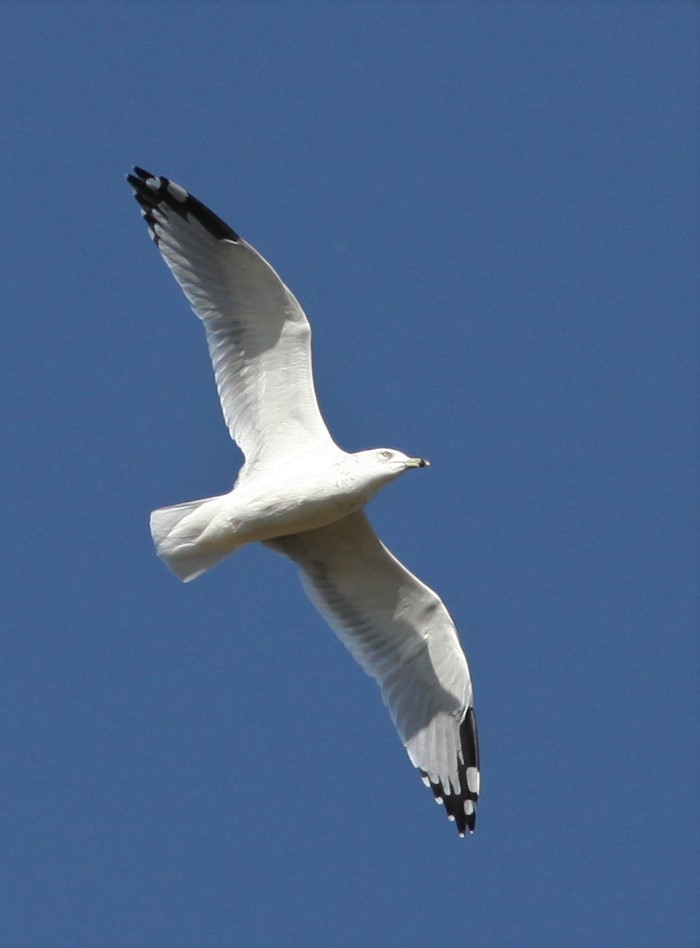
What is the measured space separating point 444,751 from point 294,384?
288cm

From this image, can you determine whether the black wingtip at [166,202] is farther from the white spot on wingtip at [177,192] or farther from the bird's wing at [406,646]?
the bird's wing at [406,646]

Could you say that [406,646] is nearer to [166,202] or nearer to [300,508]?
[300,508]

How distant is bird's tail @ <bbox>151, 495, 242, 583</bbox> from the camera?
1193 cm

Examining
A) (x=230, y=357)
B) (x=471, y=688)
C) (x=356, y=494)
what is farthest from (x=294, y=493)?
(x=471, y=688)

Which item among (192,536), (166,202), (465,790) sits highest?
(166,202)

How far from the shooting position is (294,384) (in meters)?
12.2

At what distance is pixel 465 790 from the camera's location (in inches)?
509

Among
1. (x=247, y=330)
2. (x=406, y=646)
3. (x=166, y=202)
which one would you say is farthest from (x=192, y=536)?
(x=166, y=202)

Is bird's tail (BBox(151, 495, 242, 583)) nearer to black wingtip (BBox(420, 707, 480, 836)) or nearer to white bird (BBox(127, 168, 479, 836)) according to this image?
white bird (BBox(127, 168, 479, 836))

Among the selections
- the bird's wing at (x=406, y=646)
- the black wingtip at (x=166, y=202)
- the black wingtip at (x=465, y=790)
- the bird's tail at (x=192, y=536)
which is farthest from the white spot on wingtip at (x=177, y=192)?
the black wingtip at (x=465, y=790)

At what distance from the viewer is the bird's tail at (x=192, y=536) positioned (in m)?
11.9

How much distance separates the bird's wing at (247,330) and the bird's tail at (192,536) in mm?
525

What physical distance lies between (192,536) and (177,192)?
2452mm

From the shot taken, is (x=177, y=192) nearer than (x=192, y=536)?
No
